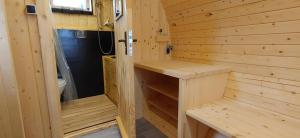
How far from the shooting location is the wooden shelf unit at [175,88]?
52.5 inches

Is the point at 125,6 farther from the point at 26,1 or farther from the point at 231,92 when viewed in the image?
the point at 231,92

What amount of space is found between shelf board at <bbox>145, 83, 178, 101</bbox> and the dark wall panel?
123cm

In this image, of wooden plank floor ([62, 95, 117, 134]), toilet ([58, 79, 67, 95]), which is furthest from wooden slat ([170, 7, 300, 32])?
toilet ([58, 79, 67, 95])

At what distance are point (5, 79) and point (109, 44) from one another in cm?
194

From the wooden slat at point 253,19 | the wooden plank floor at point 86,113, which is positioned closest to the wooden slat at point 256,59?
the wooden slat at point 253,19

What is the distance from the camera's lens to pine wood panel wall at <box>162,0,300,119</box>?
1130 millimetres

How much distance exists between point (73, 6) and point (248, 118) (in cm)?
303

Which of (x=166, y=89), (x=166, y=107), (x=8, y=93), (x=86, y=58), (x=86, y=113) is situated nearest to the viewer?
(x=8, y=93)

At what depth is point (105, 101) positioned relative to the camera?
279 cm

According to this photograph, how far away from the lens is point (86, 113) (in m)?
2.37

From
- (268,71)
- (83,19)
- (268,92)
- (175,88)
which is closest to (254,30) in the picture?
(268,71)

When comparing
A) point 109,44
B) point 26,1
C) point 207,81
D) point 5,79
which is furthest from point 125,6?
point 109,44

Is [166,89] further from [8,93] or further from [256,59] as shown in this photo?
[8,93]

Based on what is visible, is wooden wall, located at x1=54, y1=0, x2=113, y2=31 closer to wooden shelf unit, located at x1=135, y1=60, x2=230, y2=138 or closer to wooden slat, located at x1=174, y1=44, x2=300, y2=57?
wooden shelf unit, located at x1=135, y1=60, x2=230, y2=138
